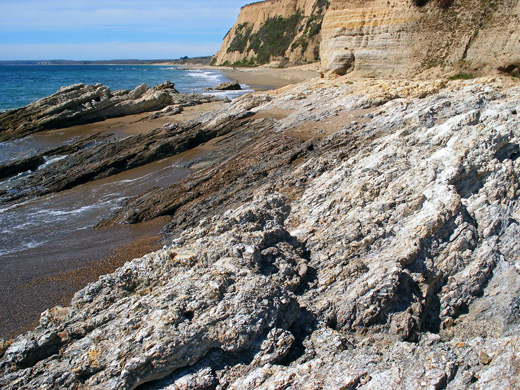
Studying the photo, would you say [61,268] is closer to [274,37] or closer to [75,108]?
[75,108]

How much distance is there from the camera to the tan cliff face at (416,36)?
60.3 feet

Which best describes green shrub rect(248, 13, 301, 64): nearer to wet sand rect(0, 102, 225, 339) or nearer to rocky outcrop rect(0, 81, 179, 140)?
rocky outcrop rect(0, 81, 179, 140)

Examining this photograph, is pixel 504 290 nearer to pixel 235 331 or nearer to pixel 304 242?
pixel 304 242

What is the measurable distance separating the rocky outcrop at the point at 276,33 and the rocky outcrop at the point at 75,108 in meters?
40.0

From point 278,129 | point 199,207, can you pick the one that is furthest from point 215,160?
point 199,207

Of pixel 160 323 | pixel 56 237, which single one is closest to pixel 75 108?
pixel 56 237

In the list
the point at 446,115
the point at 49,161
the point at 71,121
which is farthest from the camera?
the point at 71,121

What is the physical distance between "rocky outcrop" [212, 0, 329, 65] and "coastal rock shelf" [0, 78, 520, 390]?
5936 cm

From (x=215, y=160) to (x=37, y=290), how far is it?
8785 mm

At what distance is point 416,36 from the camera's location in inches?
843

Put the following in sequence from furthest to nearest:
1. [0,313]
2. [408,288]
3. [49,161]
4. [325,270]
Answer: [49,161]
[0,313]
[325,270]
[408,288]

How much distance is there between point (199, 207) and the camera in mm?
11086

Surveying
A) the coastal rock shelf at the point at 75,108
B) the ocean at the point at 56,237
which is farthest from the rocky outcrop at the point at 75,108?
the ocean at the point at 56,237

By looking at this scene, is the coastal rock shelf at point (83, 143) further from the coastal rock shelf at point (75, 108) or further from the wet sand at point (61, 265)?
the wet sand at point (61, 265)
